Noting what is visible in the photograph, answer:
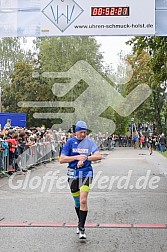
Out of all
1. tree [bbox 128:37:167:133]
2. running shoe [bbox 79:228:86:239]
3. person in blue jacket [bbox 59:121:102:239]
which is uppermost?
tree [bbox 128:37:167:133]

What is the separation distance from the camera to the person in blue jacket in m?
7.86

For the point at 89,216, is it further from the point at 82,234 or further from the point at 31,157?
the point at 31,157

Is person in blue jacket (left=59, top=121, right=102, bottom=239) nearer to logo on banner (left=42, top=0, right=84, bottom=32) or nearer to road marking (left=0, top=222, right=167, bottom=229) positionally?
road marking (left=0, top=222, right=167, bottom=229)

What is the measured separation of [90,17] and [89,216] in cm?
473

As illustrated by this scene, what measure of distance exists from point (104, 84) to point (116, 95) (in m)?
3.03

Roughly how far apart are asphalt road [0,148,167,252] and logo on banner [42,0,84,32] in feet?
13.5

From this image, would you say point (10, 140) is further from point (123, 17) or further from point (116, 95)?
point (116, 95)

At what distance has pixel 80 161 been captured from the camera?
25.8 ft

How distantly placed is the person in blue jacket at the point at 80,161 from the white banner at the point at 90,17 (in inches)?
176

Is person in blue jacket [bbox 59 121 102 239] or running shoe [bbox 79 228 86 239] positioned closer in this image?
running shoe [bbox 79 228 86 239]

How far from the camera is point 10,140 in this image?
59.9 ft

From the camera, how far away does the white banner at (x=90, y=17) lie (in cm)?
1179

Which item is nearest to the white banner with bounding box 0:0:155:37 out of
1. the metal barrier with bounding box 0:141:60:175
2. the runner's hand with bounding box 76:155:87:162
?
the runner's hand with bounding box 76:155:87:162

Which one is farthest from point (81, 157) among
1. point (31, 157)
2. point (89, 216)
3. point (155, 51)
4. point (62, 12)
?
point (31, 157)
